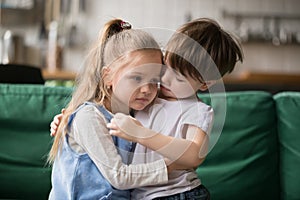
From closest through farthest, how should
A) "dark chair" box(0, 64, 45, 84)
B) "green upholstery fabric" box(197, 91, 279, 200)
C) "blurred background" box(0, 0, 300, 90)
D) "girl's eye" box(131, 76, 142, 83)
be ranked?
1. "girl's eye" box(131, 76, 142, 83)
2. "green upholstery fabric" box(197, 91, 279, 200)
3. "dark chair" box(0, 64, 45, 84)
4. "blurred background" box(0, 0, 300, 90)

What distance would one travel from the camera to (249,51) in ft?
14.4

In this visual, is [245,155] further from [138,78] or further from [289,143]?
[138,78]

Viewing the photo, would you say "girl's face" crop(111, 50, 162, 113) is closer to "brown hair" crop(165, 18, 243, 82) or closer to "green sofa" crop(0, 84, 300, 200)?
"brown hair" crop(165, 18, 243, 82)

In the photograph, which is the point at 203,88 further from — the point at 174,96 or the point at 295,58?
the point at 295,58

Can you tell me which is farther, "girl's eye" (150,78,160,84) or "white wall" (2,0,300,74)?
"white wall" (2,0,300,74)

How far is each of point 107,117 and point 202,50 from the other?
237 mm

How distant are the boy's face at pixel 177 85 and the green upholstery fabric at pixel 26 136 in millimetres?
803

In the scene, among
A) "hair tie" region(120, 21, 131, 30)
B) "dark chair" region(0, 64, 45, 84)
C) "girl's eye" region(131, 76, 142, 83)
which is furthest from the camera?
"dark chair" region(0, 64, 45, 84)

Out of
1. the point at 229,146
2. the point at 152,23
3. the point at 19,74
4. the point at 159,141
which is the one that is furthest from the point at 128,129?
the point at 152,23

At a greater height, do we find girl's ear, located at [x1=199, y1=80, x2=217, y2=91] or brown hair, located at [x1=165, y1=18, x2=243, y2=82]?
brown hair, located at [x1=165, y1=18, x2=243, y2=82]

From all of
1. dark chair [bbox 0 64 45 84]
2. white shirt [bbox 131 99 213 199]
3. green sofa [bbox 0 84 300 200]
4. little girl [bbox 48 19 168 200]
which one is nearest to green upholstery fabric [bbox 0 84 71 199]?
green sofa [bbox 0 84 300 200]

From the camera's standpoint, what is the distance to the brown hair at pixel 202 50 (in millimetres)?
1021

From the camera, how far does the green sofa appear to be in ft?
5.88

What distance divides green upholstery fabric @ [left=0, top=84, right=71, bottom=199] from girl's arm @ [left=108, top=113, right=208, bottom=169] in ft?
2.64
